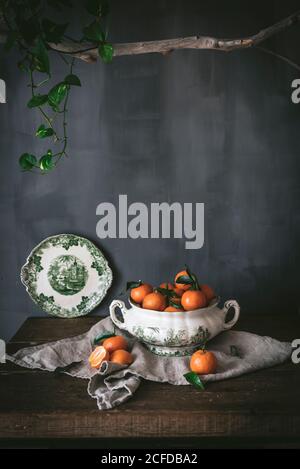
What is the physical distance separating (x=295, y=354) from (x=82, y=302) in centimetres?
69

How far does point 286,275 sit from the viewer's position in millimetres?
1736

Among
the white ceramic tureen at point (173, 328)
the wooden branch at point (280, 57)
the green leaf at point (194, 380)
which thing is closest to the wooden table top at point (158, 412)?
the green leaf at point (194, 380)

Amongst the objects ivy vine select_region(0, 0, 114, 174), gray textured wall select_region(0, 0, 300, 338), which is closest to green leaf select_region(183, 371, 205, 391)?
gray textured wall select_region(0, 0, 300, 338)

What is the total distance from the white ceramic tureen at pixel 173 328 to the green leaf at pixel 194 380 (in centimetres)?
10

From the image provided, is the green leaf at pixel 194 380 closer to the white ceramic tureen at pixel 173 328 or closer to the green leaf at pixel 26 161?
the white ceramic tureen at pixel 173 328

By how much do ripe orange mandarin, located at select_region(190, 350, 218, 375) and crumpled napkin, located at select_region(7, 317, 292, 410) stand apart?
0.06ft

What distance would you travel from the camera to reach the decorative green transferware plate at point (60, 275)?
5.63 ft

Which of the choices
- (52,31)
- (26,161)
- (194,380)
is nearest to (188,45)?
(52,31)

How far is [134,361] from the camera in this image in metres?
1.25

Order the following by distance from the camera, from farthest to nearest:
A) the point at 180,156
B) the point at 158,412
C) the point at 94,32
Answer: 1. the point at 180,156
2. the point at 94,32
3. the point at 158,412

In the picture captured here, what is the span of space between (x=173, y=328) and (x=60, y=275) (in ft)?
1.91

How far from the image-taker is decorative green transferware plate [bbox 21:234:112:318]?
5.63 feet

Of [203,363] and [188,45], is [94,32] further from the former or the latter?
[203,363]

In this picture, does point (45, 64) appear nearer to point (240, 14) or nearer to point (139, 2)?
point (139, 2)
